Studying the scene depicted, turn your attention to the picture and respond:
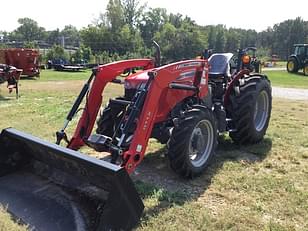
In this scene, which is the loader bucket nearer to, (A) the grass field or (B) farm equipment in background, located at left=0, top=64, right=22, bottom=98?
(A) the grass field

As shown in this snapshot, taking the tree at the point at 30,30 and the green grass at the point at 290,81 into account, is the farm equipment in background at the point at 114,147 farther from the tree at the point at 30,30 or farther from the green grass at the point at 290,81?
the tree at the point at 30,30

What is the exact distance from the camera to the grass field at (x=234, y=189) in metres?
3.56

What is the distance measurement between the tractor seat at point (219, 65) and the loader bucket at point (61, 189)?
2.99m

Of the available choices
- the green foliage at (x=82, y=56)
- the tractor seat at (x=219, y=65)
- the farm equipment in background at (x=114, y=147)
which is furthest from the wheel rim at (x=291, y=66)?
the farm equipment in background at (x=114, y=147)

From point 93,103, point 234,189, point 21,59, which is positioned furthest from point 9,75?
point 234,189

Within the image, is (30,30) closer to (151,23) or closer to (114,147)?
(151,23)

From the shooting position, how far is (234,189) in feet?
14.4

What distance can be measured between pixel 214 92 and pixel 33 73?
56.0 feet

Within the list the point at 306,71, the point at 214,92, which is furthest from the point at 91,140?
the point at 306,71

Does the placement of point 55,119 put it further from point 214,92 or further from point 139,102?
point 139,102

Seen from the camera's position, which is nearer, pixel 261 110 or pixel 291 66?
pixel 261 110

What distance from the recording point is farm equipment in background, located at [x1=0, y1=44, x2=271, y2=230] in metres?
3.40

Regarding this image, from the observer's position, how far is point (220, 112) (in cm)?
543

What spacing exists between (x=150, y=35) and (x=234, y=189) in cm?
6492
